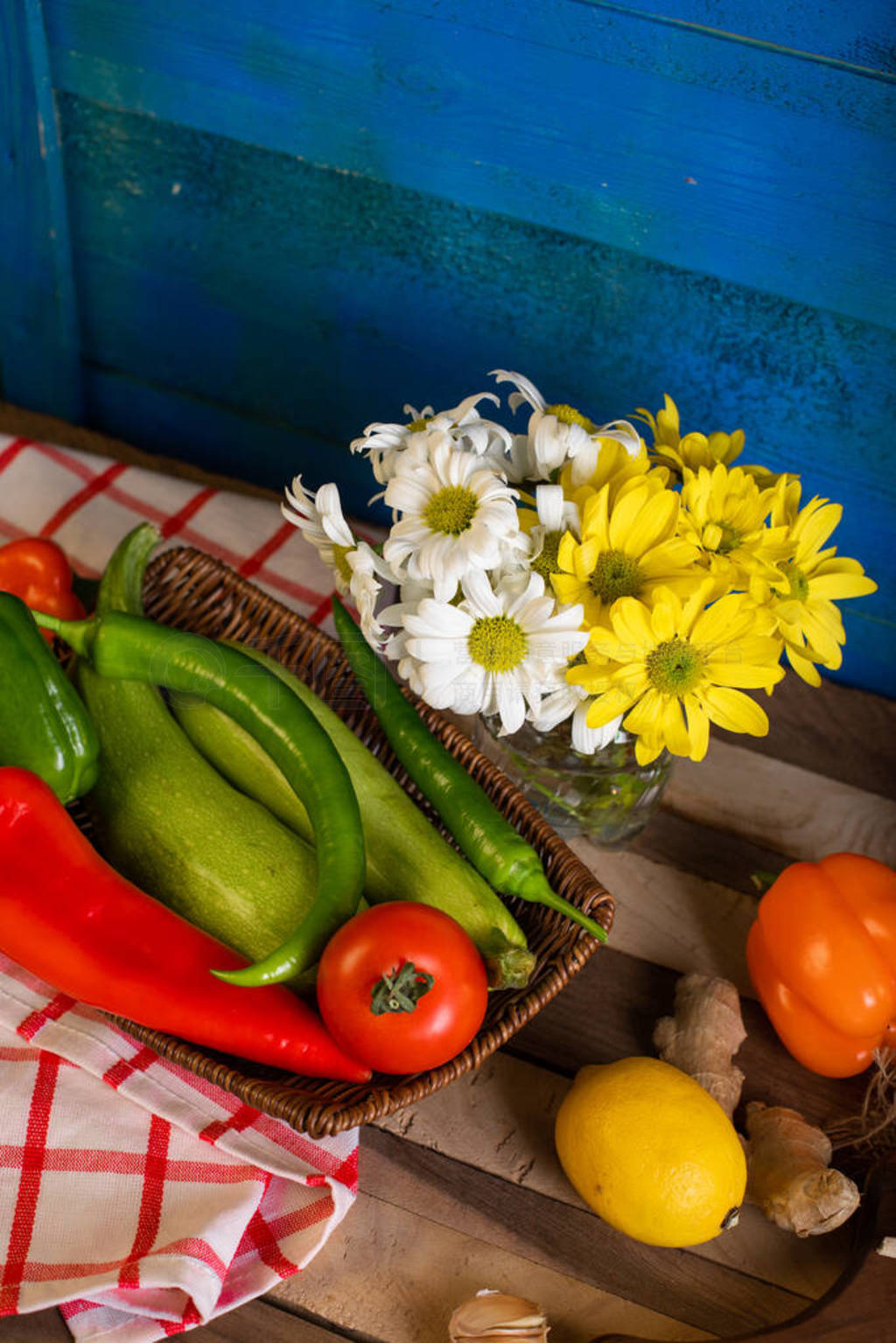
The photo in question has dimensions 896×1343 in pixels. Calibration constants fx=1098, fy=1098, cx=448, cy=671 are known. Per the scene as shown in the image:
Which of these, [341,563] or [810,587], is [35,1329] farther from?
[810,587]

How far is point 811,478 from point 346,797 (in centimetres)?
60

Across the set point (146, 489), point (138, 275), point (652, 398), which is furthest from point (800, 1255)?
point (138, 275)

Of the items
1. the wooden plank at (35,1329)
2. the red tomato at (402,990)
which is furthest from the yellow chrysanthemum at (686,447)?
the wooden plank at (35,1329)

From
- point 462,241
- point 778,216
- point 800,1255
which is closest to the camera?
point 800,1255

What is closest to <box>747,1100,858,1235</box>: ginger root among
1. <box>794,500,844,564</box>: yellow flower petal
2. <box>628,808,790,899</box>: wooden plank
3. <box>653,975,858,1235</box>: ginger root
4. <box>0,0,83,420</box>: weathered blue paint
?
<box>653,975,858,1235</box>: ginger root

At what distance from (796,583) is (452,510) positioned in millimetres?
244

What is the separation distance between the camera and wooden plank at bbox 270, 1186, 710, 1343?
75 cm

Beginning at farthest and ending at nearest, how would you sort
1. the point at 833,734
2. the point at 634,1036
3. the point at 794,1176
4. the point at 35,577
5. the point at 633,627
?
the point at 833,734 → the point at 35,577 → the point at 634,1036 → the point at 794,1176 → the point at 633,627

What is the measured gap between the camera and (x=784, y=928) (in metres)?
0.85

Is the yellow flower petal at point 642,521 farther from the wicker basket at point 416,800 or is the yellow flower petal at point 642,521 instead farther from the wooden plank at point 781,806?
the wooden plank at point 781,806

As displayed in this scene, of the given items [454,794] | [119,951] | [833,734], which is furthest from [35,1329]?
[833,734]

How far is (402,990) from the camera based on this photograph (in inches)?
26.9

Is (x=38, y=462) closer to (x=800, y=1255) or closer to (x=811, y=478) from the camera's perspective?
(x=811, y=478)

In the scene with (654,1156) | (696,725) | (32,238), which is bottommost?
(654,1156)
